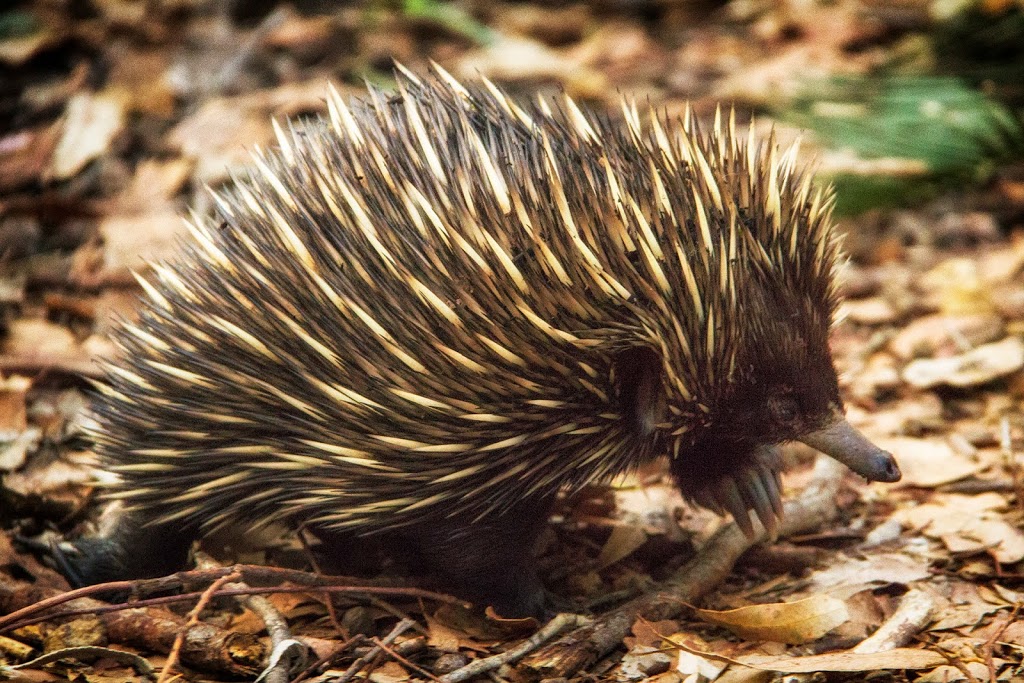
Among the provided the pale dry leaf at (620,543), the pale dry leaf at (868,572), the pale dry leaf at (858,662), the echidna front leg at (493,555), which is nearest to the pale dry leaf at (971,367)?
the pale dry leaf at (868,572)

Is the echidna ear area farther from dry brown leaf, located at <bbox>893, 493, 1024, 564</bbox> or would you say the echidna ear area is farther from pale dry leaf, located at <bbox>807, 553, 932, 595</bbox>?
dry brown leaf, located at <bbox>893, 493, 1024, 564</bbox>

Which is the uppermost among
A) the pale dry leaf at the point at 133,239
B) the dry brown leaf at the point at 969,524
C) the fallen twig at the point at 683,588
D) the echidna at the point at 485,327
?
the pale dry leaf at the point at 133,239

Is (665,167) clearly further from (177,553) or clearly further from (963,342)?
(963,342)

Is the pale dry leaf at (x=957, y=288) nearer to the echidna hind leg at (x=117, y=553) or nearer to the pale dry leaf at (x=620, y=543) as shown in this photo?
the pale dry leaf at (x=620, y=543)

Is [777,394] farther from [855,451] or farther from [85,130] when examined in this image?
[85,130]

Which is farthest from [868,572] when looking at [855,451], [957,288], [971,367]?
[957,288]

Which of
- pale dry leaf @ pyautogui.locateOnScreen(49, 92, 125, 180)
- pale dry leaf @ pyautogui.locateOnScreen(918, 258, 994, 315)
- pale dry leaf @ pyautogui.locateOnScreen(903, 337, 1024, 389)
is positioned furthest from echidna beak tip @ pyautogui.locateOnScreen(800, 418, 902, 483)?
pale dry leaf @ pyautogui.locateOnScreen(49, 92, 125, 180)
